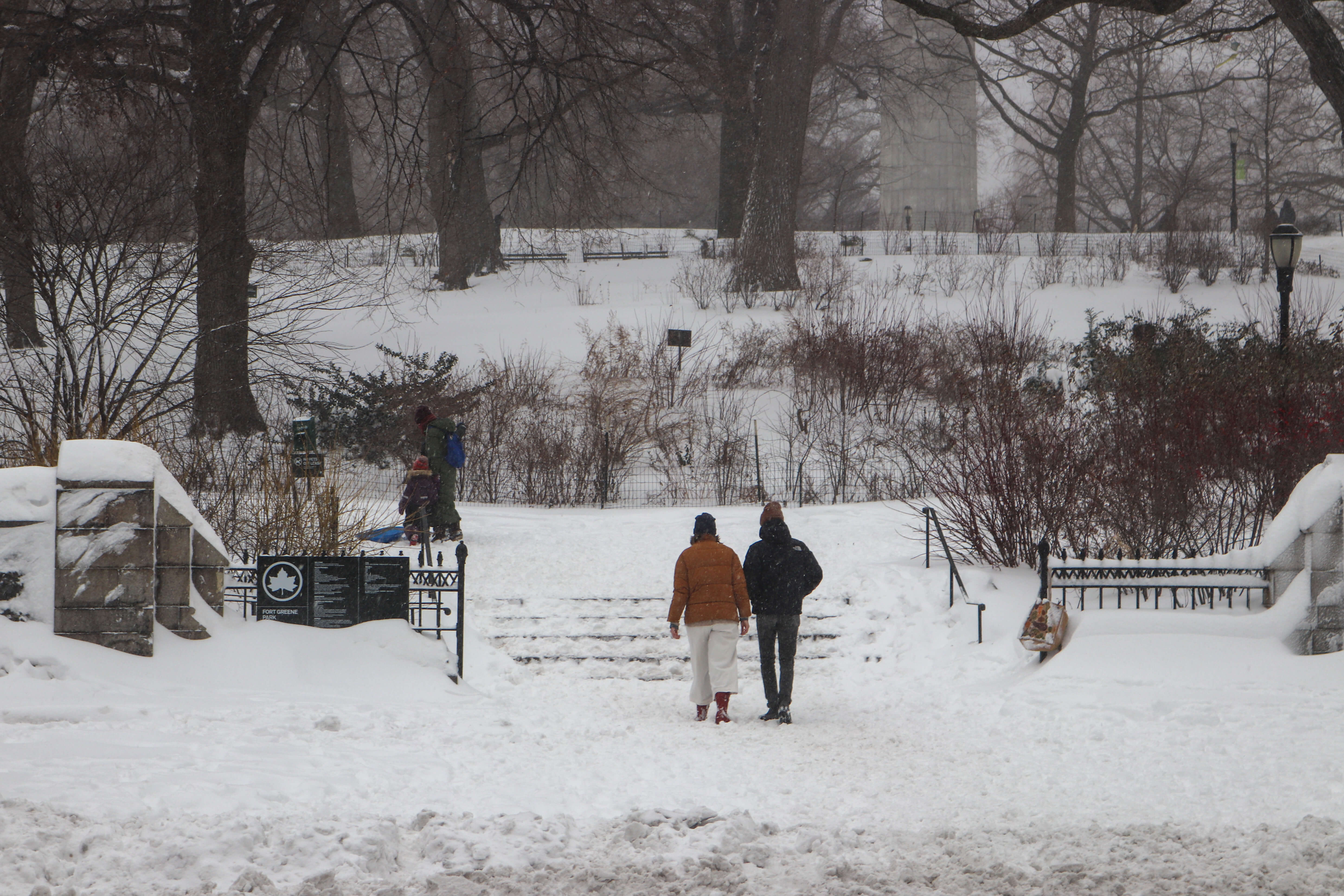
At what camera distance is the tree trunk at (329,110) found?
15797 millimetres

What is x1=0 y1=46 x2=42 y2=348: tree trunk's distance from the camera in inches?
553

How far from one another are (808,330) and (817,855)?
20908 millimetres

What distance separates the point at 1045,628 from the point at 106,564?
23.2 feet

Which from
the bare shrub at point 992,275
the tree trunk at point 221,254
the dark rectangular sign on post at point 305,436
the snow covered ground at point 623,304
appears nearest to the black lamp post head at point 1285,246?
the snow covered ground at point 623,304

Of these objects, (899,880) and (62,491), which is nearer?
(899,880)

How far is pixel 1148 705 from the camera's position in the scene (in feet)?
28.5

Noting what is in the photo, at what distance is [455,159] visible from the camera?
17875mm

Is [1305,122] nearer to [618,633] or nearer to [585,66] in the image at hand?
[585,66]

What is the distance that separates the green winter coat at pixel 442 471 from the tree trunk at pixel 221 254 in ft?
10.3

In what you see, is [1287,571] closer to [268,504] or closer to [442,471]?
[268,504]

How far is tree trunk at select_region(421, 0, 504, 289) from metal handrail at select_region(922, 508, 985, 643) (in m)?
7.49

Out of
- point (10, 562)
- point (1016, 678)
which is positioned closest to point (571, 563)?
point (1016, 678)

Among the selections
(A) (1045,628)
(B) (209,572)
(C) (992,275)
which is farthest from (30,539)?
(C) (992,275)

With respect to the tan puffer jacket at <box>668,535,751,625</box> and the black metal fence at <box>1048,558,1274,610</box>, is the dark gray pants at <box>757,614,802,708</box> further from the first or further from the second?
Answer: the black metal fence at <box>1048,558,1274,610</box>
